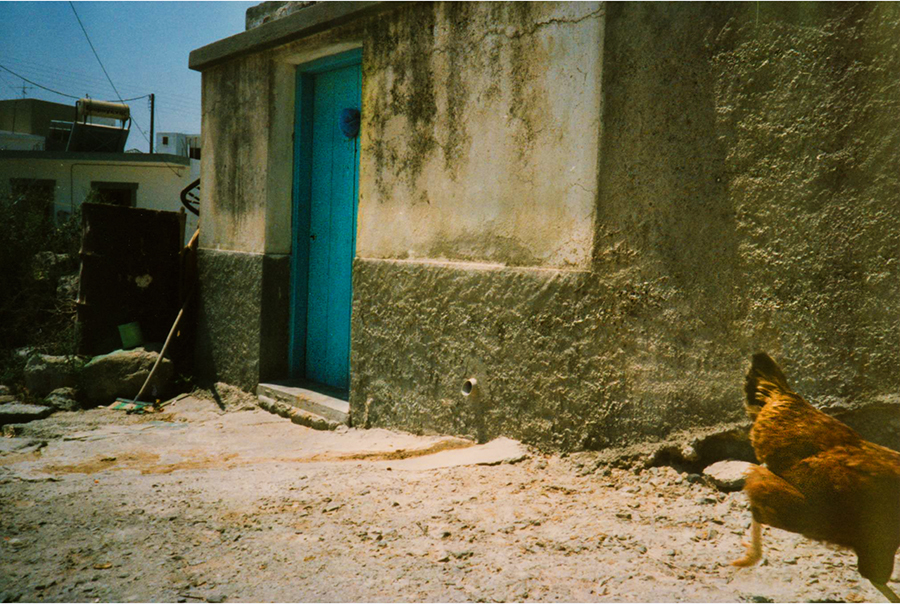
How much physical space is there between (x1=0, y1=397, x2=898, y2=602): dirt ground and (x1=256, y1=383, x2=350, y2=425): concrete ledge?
810 mm

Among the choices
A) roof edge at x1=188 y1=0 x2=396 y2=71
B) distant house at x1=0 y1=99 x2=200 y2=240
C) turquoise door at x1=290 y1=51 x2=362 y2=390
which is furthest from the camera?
distant house at x1=0 y1=99 x2=200 y2=240

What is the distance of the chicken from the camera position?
7.21 ft

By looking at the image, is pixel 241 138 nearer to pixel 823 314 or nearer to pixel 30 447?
pixel 30 447

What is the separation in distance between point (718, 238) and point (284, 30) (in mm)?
4055

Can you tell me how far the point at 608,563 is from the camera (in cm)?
259

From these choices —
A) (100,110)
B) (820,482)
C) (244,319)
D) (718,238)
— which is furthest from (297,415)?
(100,110)

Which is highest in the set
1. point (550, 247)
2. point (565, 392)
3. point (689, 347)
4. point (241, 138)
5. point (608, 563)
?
point (241, 138)

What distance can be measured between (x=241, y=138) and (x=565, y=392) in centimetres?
423

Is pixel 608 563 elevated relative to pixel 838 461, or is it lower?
lower

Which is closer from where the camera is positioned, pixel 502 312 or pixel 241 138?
pixel 502 312

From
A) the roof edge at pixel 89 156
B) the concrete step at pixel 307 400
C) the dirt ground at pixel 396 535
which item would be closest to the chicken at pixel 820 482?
the dirt ground at pixel 396 535

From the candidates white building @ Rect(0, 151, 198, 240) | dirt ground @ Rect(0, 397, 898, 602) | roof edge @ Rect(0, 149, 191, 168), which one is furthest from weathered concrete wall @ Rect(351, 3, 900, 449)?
roof edge @ Rect(0, 149, 191, 168)

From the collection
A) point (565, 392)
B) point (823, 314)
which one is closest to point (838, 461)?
point (823, 314)

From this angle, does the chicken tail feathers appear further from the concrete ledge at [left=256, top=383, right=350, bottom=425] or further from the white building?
the white building
